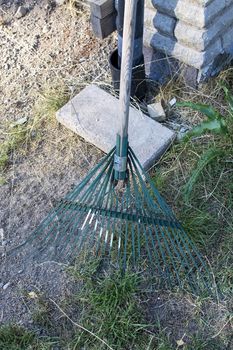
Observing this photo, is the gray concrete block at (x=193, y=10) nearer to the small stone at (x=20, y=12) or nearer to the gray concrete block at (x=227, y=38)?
the gray concrete block at (x=227, y=38)

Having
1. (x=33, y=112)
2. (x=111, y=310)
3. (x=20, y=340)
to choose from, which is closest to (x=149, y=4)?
(x=33, y=112)

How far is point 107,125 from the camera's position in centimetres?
233

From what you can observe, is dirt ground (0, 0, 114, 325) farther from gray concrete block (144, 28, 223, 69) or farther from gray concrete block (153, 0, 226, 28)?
gray concrete block (153, 0, 226, 28)

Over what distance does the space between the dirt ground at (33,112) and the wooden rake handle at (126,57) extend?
548 mm

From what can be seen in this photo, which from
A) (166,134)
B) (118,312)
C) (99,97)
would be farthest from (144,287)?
(99,97)

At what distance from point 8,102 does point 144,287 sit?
1149mm

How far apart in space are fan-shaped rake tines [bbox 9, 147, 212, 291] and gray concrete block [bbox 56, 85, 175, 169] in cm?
23

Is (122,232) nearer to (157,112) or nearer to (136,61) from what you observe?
(157,112)

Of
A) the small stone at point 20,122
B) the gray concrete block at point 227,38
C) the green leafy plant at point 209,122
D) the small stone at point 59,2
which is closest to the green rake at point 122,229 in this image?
the green leafy plant at point 209,122

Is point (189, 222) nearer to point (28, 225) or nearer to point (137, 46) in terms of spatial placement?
point (28, 225)

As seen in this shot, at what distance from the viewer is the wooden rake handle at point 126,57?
62.2 inches

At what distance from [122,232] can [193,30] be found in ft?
2.88

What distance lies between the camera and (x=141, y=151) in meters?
2.24

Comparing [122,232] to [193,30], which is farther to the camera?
[193,30]
